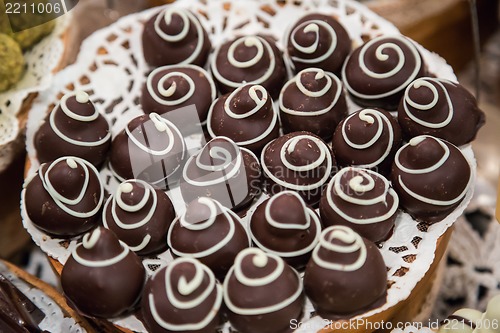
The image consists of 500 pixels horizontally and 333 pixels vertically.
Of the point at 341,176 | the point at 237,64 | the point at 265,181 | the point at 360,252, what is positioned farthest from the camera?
the point at 237,64

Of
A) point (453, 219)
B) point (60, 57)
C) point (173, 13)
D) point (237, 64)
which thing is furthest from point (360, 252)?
point (60, 57)

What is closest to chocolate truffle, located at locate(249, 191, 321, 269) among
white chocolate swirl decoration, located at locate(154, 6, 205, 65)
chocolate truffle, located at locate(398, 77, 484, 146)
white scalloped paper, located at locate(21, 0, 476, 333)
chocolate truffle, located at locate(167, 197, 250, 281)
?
chocolate truffle, located at locate(167, 197, 250, 281)

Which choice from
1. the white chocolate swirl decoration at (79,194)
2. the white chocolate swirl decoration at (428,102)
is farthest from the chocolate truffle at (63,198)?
the white chocolate swirl decoration at (428,102)

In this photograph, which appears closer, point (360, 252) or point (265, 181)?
point (360, 252)

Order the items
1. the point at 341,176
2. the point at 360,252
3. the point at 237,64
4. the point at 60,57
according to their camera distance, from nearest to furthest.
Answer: the point at 360,252 → the point at 341,176 → the point at 237,64 → the point at 60,57

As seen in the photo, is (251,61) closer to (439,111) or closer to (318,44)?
(318,44)

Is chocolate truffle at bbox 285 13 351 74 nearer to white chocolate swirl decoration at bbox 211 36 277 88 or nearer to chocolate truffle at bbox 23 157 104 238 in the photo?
white chocolate swirl decoration at bbox 211 36 277 88

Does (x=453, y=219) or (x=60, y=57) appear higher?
(x=60, y=57)

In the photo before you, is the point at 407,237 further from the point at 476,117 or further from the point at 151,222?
the point at 151,222
